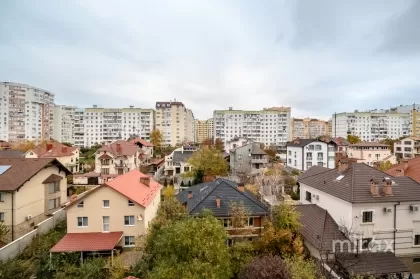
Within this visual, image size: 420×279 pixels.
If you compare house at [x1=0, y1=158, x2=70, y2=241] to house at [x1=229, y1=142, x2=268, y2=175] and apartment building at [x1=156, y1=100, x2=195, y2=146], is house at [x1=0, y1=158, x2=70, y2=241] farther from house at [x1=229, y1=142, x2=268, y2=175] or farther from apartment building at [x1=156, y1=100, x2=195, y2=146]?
apartment building at [x1=156, y1=100, x2=195, y2=146]

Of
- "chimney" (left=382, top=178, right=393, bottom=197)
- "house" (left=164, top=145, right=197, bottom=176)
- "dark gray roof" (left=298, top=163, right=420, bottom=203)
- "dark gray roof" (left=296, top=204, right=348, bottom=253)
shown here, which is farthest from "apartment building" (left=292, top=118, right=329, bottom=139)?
"chimney" (left=382, top=178, right=393, bottom=197)

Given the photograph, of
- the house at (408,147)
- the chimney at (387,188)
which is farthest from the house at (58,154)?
the house at (408,147)

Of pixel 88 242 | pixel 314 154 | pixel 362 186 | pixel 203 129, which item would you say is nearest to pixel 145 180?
pixel 88 242

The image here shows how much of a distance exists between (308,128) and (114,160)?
105150 mm

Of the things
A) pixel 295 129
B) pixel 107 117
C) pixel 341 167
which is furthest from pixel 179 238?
pixel 295 129

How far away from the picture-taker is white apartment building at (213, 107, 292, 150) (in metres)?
101

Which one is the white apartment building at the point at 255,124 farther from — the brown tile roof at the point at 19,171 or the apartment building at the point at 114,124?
the brown tile roof at the point at 19,171

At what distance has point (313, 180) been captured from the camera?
926 inches

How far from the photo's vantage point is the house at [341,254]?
15188 millimetres

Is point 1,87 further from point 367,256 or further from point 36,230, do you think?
point 367,256

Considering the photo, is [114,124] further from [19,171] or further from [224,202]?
[224,202]

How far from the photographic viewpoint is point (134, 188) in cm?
2202

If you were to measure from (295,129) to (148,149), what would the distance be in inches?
3214

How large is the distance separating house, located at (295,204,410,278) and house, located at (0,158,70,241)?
23949mm
